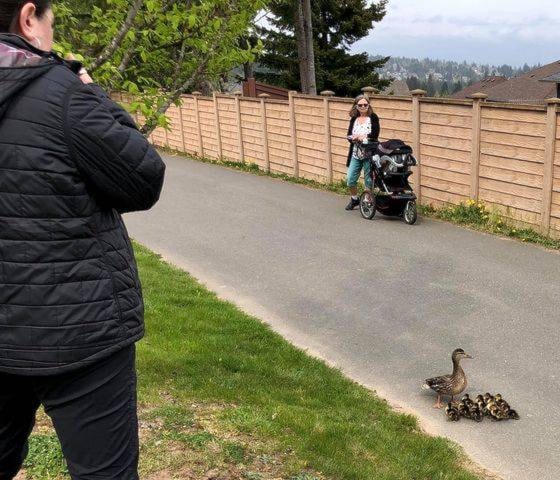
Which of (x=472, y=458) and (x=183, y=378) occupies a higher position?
(x=183, y=378)

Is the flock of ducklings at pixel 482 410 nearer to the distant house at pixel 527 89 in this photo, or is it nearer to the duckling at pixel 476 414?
the duckling at pixel 476 414

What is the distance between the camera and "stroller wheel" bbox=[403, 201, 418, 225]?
11281mm

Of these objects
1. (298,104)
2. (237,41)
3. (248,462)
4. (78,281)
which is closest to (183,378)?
(248,462)

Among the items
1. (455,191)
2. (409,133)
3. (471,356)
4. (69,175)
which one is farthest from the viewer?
(409,133)

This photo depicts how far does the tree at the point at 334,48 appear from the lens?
30.4m

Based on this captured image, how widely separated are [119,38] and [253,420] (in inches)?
94.5

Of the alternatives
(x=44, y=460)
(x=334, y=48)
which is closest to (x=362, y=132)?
(x=44, y=460)

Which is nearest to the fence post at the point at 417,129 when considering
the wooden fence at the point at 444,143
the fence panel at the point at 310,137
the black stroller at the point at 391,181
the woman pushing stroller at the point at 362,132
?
the wooden fence at the point at 444,143

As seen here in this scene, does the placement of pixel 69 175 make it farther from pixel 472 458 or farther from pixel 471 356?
pixel 471 356

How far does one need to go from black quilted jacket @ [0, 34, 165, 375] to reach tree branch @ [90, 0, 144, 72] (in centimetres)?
179

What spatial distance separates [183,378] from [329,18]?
2837 centimetres

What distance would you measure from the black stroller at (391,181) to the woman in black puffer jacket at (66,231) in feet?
29.8

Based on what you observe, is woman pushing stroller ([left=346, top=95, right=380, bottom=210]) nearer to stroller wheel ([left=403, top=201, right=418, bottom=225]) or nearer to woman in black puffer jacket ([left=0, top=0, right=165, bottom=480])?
stroller wheel ([left=403, top=201, right=418, bottom=225])

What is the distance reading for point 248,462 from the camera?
3.73 metres
